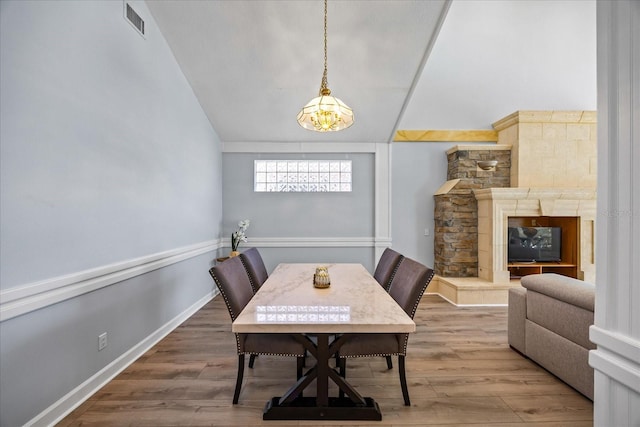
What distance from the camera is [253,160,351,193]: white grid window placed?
4812mm

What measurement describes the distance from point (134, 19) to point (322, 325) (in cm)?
291

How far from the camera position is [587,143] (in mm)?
4289

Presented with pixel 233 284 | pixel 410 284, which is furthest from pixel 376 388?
pixel 233 284

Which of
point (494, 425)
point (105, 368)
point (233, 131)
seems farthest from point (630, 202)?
point (233, 131)

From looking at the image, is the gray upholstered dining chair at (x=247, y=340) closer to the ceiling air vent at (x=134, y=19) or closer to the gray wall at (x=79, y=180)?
the gray wall at (x=79, y=180)

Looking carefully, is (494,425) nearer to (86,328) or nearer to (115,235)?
(86,328)

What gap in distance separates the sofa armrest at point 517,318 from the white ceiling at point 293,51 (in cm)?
250

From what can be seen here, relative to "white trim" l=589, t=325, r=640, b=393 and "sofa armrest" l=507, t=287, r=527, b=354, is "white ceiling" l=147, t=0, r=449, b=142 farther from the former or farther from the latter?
"white trim" l=589, t=325, r=640, b=393

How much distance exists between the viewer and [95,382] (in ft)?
6.90

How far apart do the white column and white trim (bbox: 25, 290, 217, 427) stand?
2.66m

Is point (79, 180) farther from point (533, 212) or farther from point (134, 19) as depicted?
point (533, 212)

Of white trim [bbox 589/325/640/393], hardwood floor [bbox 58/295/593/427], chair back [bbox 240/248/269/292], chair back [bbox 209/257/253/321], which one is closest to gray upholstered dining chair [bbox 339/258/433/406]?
hardwood floor [bbox 58/295/593/427]

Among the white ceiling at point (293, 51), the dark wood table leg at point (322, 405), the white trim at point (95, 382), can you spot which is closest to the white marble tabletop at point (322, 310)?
the dark wood table leg at point (322, 405)

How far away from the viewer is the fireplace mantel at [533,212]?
4098 millimetres
